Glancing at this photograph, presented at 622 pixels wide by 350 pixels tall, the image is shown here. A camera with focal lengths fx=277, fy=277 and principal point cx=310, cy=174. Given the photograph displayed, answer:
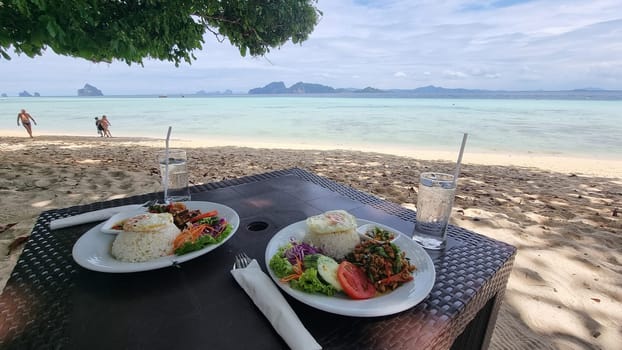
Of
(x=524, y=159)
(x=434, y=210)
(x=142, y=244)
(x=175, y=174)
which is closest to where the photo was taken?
(x=142, y=244)

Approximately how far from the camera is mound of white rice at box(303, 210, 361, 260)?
0.91 metres

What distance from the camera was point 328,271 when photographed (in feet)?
2.52

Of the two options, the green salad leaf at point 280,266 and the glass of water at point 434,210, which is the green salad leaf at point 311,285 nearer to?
the green salad leaf at point 280,266

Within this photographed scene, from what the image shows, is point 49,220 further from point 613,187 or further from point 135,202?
point 613,187

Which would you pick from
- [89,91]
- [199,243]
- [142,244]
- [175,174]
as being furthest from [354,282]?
[89,91]

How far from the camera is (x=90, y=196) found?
10.1ft

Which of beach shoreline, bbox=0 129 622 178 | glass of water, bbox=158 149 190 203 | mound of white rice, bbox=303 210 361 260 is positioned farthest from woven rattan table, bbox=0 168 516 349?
beach shoreline, bbox=0 129 622 178

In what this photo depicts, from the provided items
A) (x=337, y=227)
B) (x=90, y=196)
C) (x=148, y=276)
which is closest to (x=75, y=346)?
(x=148, y=276)

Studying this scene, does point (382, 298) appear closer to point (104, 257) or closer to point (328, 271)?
point (328, 271)

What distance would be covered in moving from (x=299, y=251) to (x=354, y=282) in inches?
7.8

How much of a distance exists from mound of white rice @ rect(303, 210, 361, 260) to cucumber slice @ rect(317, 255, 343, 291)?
0.36 ft

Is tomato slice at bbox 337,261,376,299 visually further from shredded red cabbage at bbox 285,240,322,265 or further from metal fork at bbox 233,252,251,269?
metal fork at bbox 233,252,251,269

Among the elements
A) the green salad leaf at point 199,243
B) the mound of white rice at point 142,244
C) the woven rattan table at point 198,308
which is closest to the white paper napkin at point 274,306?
the woven rattan table at point 198,308

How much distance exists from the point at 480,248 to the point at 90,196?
3.71 metres
